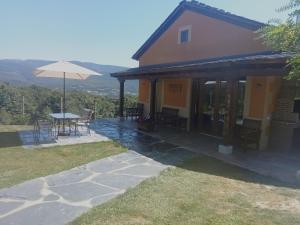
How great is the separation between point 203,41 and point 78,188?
10487mm

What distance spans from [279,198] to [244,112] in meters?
5.70

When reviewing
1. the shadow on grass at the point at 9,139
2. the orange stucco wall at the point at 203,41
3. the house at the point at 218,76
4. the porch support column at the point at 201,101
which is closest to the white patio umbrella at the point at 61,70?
the shadow on grass at the point at 9,139

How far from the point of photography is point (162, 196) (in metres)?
5.48

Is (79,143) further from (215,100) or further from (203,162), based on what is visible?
(215,100)

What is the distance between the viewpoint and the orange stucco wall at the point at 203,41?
11.7m

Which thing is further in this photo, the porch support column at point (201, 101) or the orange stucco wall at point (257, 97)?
the porch support column at point (201, 101)

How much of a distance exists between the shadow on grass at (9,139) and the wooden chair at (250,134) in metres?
8.15

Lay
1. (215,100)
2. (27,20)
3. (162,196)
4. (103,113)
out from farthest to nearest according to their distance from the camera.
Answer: (103,113) → (27,20) → (215,100) → (162,196)

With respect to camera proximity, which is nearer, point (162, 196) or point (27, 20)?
point (162, 196)

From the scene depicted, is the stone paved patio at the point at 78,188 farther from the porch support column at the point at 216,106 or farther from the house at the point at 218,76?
the porch support column at the point at 216,106

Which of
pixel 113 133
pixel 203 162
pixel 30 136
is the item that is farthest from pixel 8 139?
pixel 203 162

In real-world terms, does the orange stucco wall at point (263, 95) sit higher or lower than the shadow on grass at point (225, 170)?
higher

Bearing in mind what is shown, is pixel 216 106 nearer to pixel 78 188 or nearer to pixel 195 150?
pixel 195 150

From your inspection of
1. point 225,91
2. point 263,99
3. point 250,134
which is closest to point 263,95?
point 263,99
